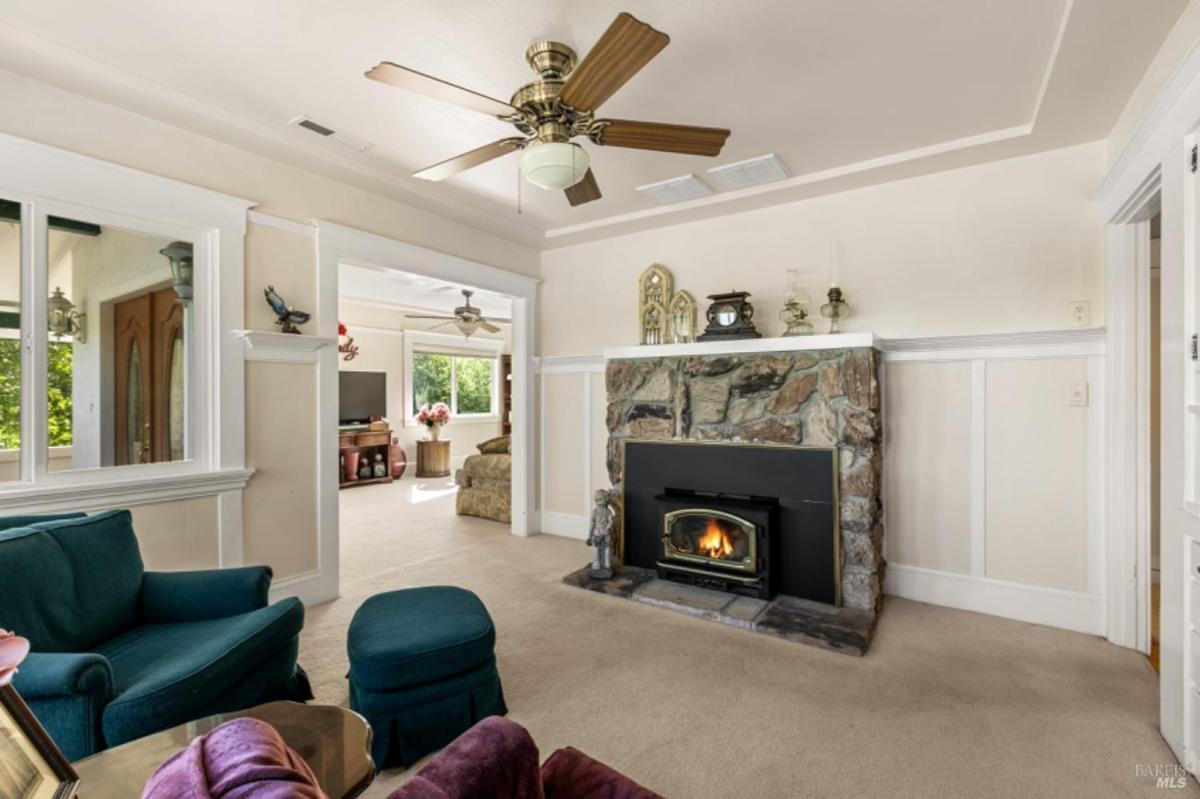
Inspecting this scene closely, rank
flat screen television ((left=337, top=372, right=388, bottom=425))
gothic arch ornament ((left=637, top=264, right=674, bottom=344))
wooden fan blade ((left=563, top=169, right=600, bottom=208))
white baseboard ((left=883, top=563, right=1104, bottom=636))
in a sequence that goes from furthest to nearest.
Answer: flat screen television ((left=337, top=372, right=388, bottom=425)) < gothic arch ornament ((left=637, top=264, right=674, bottom=344)) < white baseboard ((left=883, top=563, right=1104, bottom=636)) < wooden fan blade ((left=563, top=169, right=600, bottom=208))

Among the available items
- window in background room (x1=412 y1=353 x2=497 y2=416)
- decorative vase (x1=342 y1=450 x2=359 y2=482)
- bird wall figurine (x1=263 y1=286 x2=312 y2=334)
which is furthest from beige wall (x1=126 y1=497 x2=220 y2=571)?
window in background room (x1=412 y1=353 x2=497 y2=416)

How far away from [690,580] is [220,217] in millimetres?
3454

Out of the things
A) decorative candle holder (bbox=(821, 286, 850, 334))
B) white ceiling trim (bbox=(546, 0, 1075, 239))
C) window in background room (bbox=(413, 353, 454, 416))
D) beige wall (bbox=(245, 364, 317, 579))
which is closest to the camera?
white ceiling trim (bbox=(546, 0, 1075, 239))

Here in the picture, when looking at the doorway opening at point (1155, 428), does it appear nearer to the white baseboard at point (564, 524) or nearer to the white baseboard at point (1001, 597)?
the white baseboard at point (1001, 597)

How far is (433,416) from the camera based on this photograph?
8.66 m

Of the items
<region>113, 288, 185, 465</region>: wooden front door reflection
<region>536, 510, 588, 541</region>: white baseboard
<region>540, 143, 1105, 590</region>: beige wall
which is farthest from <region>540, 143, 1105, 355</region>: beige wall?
<region>113, 288, 185, 465</region>: wooden front door reflection

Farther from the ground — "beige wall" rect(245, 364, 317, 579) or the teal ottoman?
"beige wall" rect(245, 364, 317, 579)

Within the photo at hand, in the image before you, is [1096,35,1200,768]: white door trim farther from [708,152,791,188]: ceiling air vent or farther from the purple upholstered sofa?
the purple upholstered sofa

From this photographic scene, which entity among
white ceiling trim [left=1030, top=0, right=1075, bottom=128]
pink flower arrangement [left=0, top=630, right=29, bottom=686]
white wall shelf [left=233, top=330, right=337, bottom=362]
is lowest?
pink flower arrangement [left=0, top=630, right=29, bottom=686]

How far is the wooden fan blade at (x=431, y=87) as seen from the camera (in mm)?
1790

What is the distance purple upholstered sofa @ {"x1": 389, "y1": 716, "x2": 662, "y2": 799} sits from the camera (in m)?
0.89

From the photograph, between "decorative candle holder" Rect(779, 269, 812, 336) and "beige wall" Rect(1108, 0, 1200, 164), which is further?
"decorative candle holder" Rect(779, 269, 812, 336)

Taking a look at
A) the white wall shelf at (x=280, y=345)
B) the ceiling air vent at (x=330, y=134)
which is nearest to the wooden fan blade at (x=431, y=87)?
the ceiling air vent at (x=330, y=134)

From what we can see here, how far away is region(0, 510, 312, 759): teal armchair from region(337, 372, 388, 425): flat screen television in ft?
19.5
